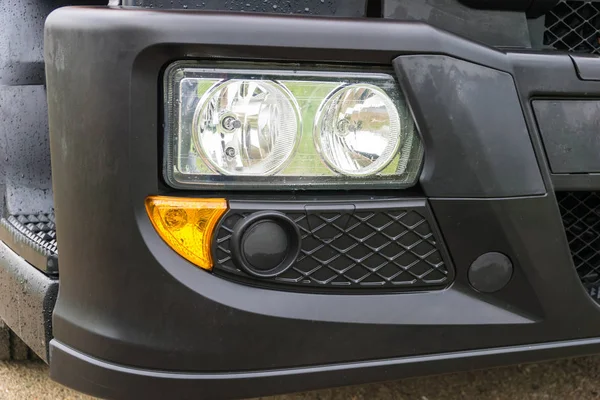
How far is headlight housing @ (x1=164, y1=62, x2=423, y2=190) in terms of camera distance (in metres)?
1.23

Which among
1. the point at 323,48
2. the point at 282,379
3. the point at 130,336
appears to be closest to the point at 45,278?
the point at 130,336

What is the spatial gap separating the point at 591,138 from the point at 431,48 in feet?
1.41

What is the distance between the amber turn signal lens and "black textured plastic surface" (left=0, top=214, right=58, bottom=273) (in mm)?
382

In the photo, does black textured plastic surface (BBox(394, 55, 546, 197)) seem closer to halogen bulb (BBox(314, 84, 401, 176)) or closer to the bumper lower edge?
halogen bulb (BBox(314, 84, 401, 176))

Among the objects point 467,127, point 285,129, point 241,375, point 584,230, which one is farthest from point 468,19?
point 241,375

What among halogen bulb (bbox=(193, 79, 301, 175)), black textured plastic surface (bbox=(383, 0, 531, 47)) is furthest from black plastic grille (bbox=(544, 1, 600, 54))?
halogen bulb (bbox=(193, 79, 301, 175))

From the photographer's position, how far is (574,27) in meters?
1.57

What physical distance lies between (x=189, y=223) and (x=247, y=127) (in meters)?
0.21

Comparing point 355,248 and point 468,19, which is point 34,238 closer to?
point 355,248

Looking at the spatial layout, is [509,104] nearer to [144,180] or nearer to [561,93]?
[561,93]

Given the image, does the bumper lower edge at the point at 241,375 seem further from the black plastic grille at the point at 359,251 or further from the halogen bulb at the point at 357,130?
the halogen bulb at the point at 357,130

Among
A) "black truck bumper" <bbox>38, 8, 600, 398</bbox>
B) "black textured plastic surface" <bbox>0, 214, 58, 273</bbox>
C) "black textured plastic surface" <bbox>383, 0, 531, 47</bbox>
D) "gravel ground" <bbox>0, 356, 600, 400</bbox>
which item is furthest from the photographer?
"gravel ground" <bbox>0, 356, 600, 400</bbox>

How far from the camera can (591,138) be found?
143 centimetres

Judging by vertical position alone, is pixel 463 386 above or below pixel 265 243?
below
